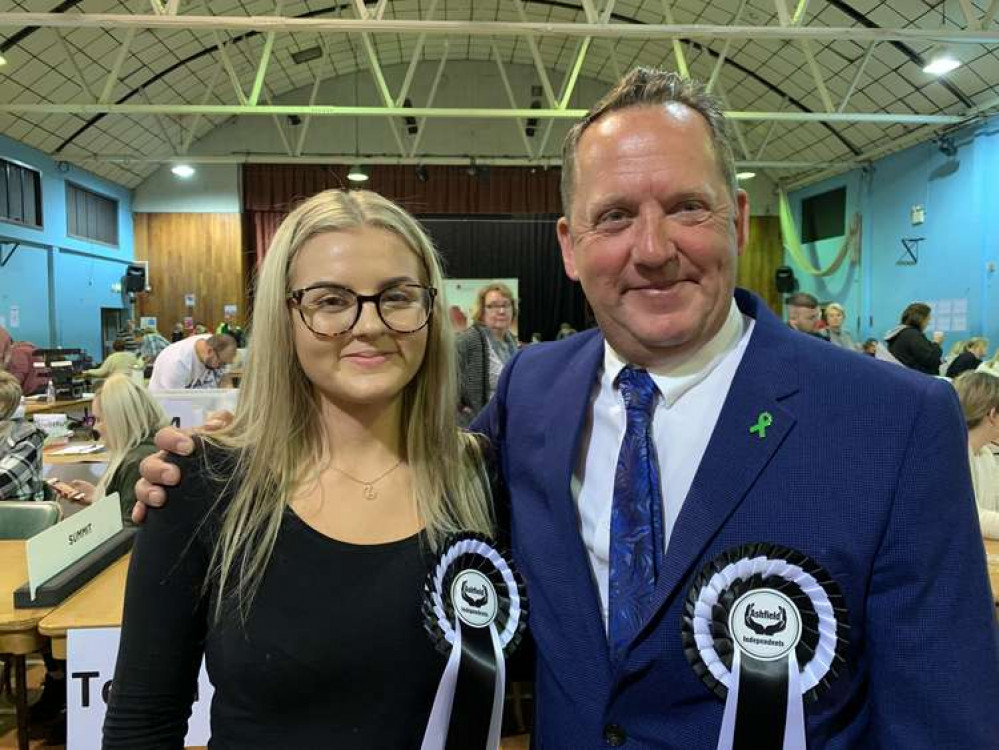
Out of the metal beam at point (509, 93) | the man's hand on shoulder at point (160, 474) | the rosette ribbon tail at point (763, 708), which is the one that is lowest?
the rosette ribbon tail at point (763, 708)

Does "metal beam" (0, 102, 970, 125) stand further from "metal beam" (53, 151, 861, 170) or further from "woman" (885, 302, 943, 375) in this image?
"woman" (885, 302, 943, 375)

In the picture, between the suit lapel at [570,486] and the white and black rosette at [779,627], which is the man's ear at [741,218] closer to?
the suit lapel at [570,486]

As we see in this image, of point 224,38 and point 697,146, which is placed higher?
point 224,38

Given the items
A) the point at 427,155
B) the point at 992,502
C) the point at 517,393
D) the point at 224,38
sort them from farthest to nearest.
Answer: the point at 427,155 → the point at 224,38 → the point at 992,502 → the point at 517,393

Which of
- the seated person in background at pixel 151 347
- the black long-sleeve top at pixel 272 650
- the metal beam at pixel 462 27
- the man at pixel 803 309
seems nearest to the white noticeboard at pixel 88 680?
the black long-sleeve top at pixel 272 650

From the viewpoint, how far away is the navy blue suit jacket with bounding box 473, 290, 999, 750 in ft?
3.03

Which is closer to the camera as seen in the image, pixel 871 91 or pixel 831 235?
pixel 871 91

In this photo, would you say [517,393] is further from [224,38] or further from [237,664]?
[224,38]

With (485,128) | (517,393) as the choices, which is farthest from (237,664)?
(485,128)

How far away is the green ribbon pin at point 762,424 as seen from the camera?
103cm

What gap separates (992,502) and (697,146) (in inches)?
107

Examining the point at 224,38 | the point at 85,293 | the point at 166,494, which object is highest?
the point at 224,38

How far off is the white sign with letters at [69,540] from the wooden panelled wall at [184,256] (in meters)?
12.6

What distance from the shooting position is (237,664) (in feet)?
3.53
